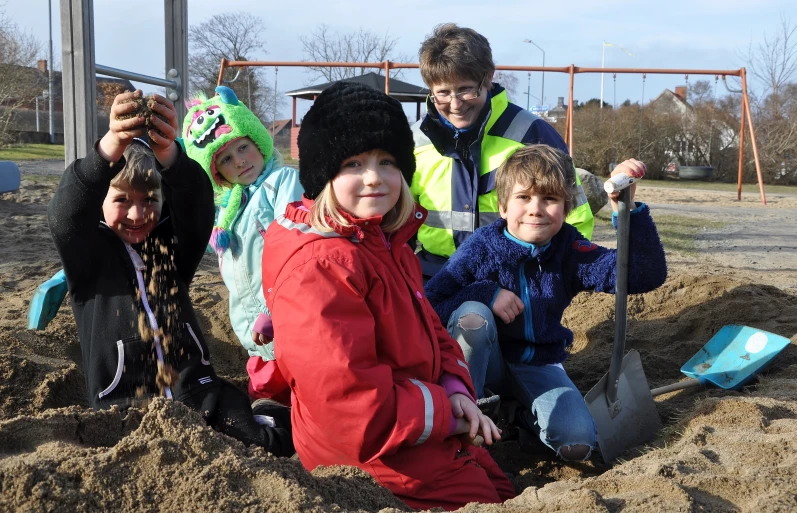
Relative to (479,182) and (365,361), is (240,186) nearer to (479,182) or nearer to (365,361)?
(479,182)

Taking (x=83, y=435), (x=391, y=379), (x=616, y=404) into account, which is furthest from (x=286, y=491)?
(x=616, y=404)

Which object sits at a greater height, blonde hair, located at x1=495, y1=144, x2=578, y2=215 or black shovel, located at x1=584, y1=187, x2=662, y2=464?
blonde hair, located at x1=495, y1=144, x2=578, y2=215

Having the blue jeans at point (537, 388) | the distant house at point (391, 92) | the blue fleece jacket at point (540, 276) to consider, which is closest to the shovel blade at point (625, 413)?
the blue jeans at point (537, 388)

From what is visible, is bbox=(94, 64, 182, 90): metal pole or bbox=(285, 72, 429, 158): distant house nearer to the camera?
bbox=(94, 64, 182, 90): metal pole

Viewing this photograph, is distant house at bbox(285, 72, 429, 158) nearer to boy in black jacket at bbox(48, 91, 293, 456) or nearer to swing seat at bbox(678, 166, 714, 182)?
swing seat at bbox(678, 166, 714, 182)

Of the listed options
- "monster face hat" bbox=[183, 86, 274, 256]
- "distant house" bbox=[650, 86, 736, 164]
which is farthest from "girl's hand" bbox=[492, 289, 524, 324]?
"distant house" bbox=[650, 86, 736, 164]

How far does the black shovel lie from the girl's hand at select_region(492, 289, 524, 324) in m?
0.39

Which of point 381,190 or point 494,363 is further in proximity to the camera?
point 494,363

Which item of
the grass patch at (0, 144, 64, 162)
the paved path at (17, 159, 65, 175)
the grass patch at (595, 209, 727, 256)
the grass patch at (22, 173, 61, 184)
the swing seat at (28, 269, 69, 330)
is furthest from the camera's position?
the grass patch at (0, 144, 64, 162)

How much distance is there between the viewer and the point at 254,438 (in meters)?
2.60

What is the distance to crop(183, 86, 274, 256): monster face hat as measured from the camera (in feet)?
10.6

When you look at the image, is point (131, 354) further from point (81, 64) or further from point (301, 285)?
point (81, 64)

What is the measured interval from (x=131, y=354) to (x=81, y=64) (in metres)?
1.78

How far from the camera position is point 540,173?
110 inches
